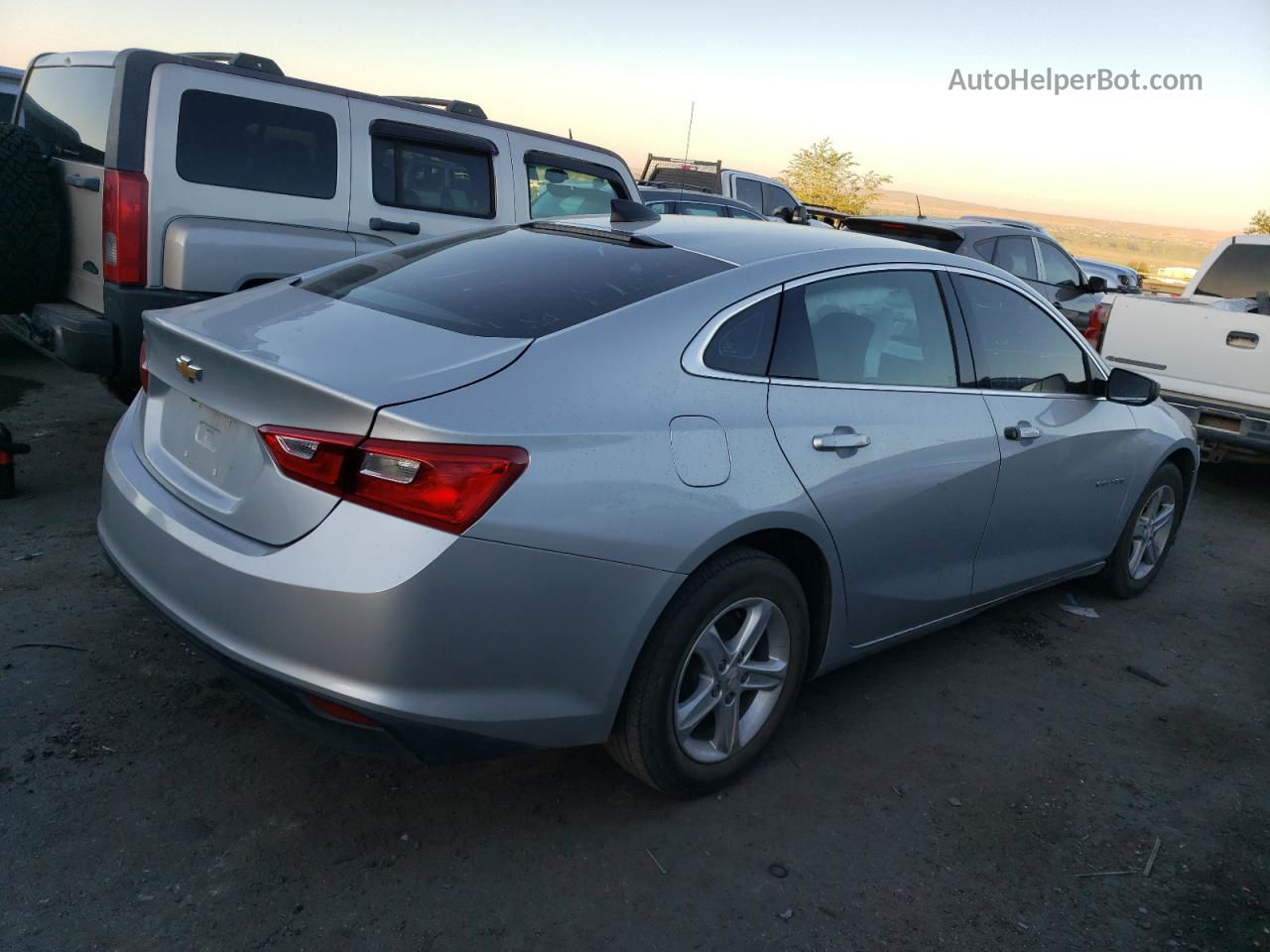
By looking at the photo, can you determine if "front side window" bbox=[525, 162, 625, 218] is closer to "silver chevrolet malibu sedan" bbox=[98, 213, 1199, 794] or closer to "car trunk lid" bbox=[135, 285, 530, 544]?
"silver chevrolet malibu sedan" bbox=[98, 213, 1199, 794]

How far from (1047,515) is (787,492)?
1.79 metres

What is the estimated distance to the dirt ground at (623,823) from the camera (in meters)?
2.54

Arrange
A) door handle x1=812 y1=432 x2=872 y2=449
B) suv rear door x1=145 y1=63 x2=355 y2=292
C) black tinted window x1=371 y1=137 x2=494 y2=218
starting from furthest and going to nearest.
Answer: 1. black tinted window x1=371 y1=137 x2=494 y2=218
2. suv rear door x1=145 y1=63 x2=355 y2=292
3. door handle x1=812 y1=432 x2=872 y2=449

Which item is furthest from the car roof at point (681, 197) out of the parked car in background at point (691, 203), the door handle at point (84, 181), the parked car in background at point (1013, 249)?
the door handle at point (84, 181)

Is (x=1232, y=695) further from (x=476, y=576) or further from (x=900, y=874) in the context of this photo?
(x=476, y=576)

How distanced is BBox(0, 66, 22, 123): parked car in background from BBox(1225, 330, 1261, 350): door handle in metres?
9.71

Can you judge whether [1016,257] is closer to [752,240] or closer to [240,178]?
[240,178]

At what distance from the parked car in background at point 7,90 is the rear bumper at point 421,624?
8096mm

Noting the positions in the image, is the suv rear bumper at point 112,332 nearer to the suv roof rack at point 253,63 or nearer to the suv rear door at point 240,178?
the suv rear door at point 240,178

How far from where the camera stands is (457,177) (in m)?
6.88

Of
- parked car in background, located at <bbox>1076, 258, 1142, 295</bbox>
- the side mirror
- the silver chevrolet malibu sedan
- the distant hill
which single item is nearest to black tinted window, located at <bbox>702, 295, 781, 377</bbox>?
the silver chevrolet malibu sedan

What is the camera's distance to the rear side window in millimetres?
5461

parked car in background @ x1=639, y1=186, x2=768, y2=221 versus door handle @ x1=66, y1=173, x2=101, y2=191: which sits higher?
parked car in background @ x1=639, y1=186, x2=768, y2=221

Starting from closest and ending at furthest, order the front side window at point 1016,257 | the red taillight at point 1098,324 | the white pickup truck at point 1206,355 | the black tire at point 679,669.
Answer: the black tire at point 679,669 → the white pickup truck at point 1206,355 → the red taillight at point 1098,324 → the front side window at point 1016,257
